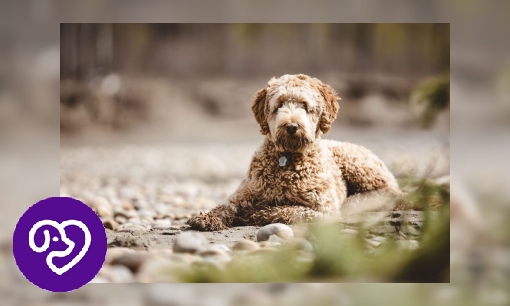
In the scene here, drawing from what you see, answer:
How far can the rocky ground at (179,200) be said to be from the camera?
137 inches

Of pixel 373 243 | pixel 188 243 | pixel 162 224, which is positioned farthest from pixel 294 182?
pixel 162 224

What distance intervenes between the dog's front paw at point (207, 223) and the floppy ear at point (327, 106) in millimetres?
863

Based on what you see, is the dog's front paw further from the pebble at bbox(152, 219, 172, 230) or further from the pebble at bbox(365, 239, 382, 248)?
the pebble at bbox(365, 239, 382, 248)

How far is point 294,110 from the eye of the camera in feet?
12.2

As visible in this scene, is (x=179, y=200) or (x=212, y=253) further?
(x=179, y=200)

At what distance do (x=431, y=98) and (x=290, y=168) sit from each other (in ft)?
3.18

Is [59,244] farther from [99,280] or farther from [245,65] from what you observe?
[245,65]

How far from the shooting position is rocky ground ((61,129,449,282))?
137 inches

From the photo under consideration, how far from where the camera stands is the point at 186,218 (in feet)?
13.6

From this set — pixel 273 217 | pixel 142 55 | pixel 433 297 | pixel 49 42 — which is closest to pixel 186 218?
pixel 273 217

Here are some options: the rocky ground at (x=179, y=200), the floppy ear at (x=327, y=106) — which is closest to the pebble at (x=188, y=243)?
the rocky ground at (x=179, y=200)

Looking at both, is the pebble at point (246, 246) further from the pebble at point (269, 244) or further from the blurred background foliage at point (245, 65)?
the blurred background foliage at point (245, 65)

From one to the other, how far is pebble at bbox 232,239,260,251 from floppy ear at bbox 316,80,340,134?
0.88 metres

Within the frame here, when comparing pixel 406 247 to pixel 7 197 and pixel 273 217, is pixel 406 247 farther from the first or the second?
pixel 7 197
